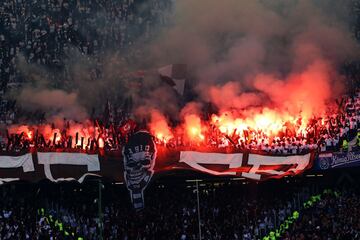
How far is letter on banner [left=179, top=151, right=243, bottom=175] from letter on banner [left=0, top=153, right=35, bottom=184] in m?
3.61

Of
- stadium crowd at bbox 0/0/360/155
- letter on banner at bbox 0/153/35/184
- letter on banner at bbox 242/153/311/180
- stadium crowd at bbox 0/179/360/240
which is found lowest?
stadium crowd at bbox 0/179/360/240

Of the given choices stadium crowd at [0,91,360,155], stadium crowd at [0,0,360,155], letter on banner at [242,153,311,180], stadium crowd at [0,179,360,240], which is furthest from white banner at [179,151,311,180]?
stadium crowd at [0,0,360,155]

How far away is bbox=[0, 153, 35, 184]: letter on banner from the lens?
1342cm

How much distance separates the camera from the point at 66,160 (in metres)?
13.6

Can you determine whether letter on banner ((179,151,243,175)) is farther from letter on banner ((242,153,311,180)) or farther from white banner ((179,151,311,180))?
letter on banner ((242,153,311,180))

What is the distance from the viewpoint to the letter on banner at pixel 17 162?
13422 millimetres

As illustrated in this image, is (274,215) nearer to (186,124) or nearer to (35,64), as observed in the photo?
(186,124)

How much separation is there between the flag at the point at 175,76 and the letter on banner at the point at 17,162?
9998mm

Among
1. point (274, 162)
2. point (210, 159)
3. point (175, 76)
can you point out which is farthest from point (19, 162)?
point (175, 76)

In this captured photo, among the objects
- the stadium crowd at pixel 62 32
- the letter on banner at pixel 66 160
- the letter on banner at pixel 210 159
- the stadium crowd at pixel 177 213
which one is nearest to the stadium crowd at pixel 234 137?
the letter on banner at pixel 210 159

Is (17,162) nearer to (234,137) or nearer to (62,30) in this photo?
(234,137)

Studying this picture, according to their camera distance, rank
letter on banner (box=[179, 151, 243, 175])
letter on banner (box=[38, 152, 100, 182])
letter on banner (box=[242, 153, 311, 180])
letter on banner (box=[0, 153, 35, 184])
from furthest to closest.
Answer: letter on banner (box=[242, 153, 311, 180]) < letter on banner (box=[179, 151, 243, 175]) < letter on banner (box=[38, 152, 100, 182]) < letter on banner (box=[0, 153, 35, 184])

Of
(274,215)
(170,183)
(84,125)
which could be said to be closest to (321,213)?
(274,215)

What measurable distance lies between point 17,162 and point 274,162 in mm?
6341
